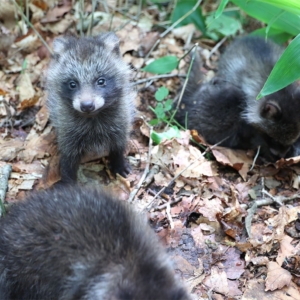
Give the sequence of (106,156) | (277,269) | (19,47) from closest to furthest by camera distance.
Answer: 1. (277,269)
2. (106,156)
3. (19,47)

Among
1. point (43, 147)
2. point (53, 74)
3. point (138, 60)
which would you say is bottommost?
point (43, 147)

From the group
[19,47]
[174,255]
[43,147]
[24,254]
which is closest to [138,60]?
[19,47]

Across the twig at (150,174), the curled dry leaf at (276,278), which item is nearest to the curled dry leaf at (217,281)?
the curled dry leaf at (276,278)

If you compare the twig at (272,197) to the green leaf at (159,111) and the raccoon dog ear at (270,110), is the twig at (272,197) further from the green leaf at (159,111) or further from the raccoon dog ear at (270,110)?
the green leaf at (159,111)

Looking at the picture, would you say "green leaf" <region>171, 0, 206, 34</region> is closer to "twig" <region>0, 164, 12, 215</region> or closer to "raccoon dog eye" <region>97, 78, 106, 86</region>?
"raccoon dog eye" <region>97, 78, 106, 86</region>

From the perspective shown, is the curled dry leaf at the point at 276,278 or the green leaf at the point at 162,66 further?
the green leaf at the point at 162,66

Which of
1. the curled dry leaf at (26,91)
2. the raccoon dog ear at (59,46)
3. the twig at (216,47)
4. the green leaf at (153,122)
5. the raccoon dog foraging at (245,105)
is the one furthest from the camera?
the twig at (216,47)

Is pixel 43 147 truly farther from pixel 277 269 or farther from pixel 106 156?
pixel 277 269
